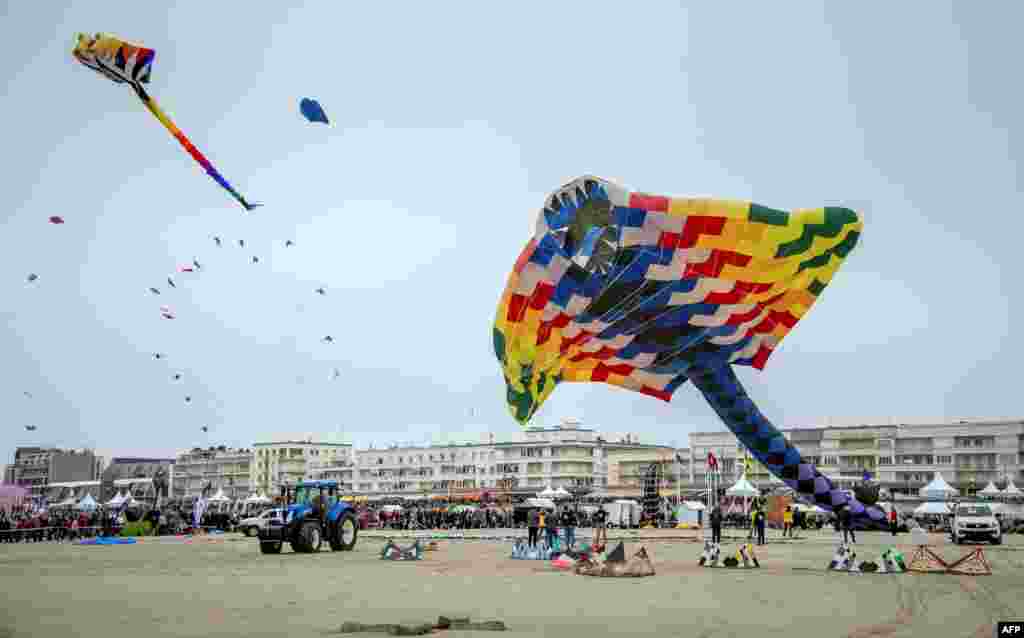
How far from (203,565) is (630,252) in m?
14.1

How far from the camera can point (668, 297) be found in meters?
22.7

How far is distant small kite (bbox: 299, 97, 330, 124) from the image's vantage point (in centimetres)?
1655

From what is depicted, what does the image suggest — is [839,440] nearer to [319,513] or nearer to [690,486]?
[690,486]

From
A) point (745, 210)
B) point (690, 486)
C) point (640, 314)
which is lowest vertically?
point (690, 486)

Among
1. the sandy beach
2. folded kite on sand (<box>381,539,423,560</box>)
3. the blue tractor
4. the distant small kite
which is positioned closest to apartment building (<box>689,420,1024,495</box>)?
the blue tractor

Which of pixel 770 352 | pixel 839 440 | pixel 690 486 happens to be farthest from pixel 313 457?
pixel 770 352

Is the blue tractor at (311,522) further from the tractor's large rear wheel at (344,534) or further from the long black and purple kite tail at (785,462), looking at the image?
the long black and purple kite tail at (785,462)

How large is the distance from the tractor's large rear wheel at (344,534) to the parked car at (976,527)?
22819mm

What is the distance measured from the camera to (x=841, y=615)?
1418cm

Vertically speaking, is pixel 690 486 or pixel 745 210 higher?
pixel 745 210

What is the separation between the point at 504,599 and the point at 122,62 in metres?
9.67

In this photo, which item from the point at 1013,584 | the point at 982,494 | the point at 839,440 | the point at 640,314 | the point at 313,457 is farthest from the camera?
the point at 313,457

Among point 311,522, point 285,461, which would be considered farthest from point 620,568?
point 285,461

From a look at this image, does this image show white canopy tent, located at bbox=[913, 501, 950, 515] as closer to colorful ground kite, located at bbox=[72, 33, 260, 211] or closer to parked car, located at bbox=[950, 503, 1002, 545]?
parked car, located at bbox=[950, 503, 1002, 545]
